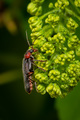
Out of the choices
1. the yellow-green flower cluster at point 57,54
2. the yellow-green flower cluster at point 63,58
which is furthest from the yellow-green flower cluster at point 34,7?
the yellow-green flower cluster at point 63,58

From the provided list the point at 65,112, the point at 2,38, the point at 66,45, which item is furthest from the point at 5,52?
the point at 66,45

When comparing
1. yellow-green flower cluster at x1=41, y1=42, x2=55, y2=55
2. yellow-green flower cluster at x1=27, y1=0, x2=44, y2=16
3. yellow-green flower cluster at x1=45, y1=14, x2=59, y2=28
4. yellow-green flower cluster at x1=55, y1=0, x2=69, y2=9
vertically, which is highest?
yellow-green flower cluster at x1=27, y1=0, x2=44, y2=16

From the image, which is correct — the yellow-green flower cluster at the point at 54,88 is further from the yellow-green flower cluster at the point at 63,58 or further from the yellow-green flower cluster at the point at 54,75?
the yellow-green flower cluster at the point at 63,58

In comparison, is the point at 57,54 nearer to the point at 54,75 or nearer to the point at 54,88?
the point at 54,75

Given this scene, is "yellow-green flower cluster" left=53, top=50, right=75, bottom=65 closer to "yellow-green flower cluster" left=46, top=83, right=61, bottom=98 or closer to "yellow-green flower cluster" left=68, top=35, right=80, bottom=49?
"yellow-green flower cluster" left=68, top=35, right=80, bottom=49

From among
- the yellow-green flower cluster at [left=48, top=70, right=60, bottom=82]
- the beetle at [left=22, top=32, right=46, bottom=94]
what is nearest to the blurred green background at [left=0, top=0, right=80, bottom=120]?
the beetle at [left=22, top=32, right=46, bottom=94]

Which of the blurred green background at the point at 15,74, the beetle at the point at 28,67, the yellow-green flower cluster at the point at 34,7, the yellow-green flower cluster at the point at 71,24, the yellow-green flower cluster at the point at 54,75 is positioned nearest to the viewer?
the yellow-green flower cluster at the point at 54,75

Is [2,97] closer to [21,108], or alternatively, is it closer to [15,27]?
[21,108]
